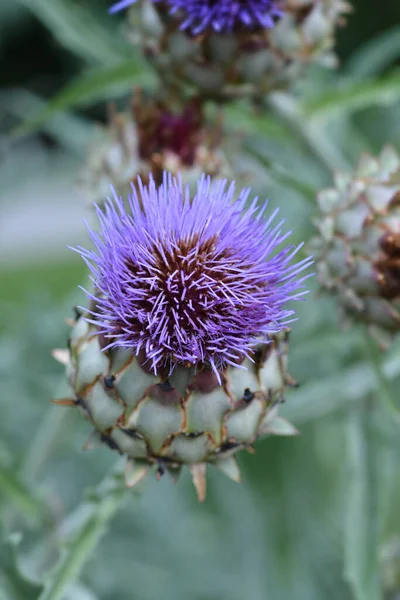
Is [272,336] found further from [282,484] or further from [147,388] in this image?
[282,484]

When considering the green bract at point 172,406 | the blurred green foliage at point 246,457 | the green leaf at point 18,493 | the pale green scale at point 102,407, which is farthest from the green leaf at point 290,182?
the green leaf at point 18,493

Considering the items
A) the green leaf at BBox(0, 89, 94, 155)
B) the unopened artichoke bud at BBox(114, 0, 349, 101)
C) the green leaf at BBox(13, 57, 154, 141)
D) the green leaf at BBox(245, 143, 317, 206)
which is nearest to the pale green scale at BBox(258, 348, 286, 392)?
the green leaf at BBox(245, 143, 317, 206)

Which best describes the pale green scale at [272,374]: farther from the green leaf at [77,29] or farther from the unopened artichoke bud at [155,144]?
the green leaf at [77,29]

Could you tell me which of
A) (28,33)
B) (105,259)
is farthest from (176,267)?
(28,33)

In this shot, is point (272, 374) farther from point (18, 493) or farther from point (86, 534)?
point (18, 493)

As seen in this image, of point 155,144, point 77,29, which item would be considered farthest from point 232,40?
point 77,29

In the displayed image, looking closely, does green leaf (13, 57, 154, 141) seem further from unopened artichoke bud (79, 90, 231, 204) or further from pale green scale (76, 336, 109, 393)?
pale green scale (76, 336, 109, 393)
